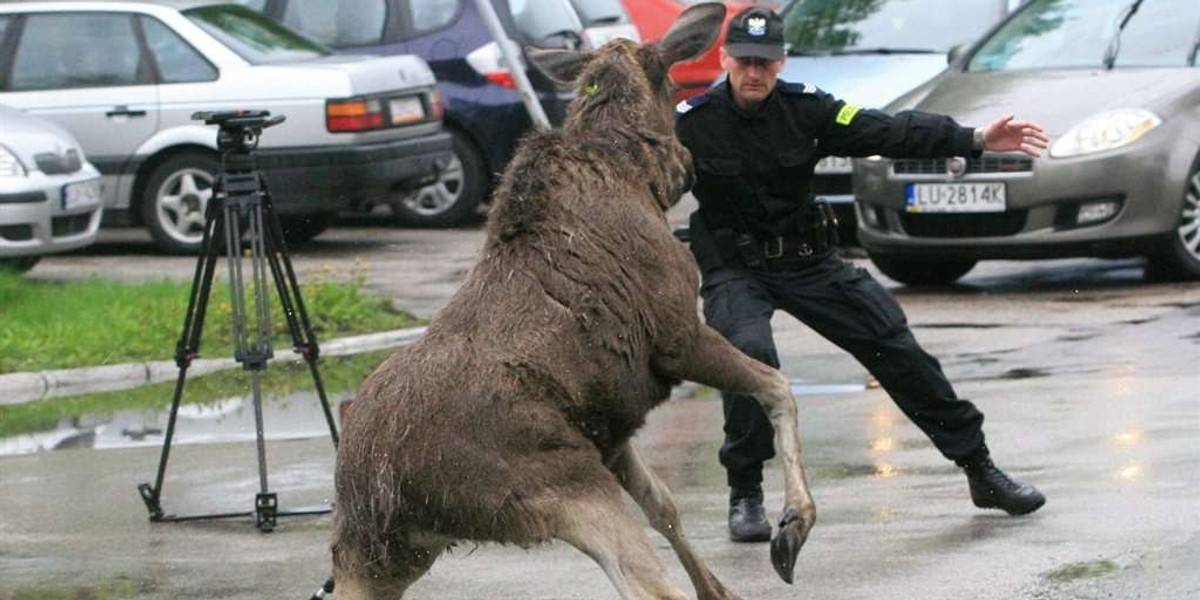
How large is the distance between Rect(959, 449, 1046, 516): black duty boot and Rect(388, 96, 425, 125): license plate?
9011mm

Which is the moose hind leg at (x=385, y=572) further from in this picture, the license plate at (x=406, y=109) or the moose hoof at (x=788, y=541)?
the license plate at (x=406, y=109)

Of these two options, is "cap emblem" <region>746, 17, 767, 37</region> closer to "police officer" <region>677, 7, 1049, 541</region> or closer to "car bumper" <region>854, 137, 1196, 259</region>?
"police officer" <region>677, 7, 1049, 541</region>

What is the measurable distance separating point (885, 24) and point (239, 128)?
8.74 m

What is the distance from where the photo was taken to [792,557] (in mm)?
6207

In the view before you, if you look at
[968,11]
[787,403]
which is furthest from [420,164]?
[787,403]

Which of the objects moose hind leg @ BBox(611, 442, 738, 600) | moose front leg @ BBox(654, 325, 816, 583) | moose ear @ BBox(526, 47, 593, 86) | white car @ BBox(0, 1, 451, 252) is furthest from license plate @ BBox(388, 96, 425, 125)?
moose front leg @ BBox(654, 325, 816, 583)

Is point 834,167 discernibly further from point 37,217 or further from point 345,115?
point 37,217

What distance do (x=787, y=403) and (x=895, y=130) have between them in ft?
4.76

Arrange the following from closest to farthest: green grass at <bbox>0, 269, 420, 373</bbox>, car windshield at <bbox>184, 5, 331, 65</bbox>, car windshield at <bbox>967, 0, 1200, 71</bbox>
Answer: green grass at <bbox>0, 269, 420, 373</bbox>, car windshield at <bbox>967, 0, 1200, 71</bbox>, car windshield at <bbox>184, 5, 331, 65</bbox>

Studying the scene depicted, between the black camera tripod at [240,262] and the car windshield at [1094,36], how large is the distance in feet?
22.1

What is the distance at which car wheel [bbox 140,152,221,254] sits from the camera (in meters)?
16.2

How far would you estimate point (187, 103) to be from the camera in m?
16.2

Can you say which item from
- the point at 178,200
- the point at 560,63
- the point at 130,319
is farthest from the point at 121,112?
the point at 560,63

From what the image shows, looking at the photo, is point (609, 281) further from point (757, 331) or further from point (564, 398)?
point (757, 331)
